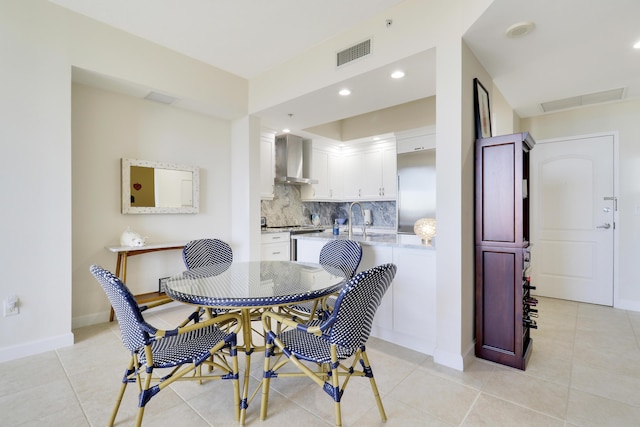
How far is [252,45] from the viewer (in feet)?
10.6

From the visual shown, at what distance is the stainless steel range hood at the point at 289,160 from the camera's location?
4.96 metres

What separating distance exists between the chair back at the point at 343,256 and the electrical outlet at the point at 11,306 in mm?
2506

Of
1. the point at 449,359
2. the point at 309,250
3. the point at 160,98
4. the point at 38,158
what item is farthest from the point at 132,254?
the point at 449,359

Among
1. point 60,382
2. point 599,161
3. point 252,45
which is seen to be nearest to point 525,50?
point 599,161

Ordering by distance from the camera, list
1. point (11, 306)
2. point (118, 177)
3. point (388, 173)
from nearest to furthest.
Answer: point (11, 306), point (118, 177), point (388, 173)

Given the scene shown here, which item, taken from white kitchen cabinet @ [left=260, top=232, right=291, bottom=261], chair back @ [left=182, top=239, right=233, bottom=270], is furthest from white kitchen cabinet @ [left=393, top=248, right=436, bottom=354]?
white kitchen cabinet @ [left=260, top=232, right=291, bottom=261]

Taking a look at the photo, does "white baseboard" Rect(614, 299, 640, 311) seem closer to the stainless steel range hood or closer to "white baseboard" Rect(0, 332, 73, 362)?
the stainless steel range hood

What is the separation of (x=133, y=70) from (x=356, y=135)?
371 centimetres

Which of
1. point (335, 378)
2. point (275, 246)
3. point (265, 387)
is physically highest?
point (275, 246)

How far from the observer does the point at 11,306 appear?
2.45 m

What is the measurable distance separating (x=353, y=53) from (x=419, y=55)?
0.66m

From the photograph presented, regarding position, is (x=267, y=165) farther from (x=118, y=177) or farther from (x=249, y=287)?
(x=249, y=287)

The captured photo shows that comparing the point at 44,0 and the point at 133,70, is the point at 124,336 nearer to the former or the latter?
the point at 133,70

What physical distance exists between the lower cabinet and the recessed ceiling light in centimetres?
173
